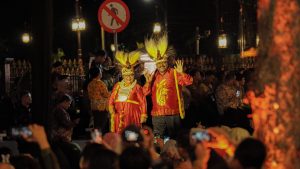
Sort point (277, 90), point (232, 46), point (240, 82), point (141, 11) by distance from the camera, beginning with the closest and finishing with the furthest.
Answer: point (277, 90)
point (240, 82)
point (232, 46)
point (141, 11)

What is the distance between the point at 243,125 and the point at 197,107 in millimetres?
1936

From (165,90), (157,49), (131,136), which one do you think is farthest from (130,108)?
(131,136)

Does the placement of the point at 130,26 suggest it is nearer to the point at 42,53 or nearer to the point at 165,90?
the point at 165,90

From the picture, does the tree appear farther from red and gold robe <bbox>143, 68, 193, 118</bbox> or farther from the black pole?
red and gold robe <bbox>143, 68, 193, 118</bbox>

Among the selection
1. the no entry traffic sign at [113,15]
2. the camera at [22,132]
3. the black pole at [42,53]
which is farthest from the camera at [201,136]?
the no entry traffic sign at [113,15]

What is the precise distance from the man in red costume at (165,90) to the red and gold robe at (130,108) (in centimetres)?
40

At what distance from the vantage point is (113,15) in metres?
14.8

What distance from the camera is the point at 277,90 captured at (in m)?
6.12

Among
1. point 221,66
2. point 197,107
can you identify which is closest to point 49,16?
point 197,107

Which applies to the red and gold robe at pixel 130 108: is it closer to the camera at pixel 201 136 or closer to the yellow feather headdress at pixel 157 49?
the yellow feather headdress at pixel 157 49

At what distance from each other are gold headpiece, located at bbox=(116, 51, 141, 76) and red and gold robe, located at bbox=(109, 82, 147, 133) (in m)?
0.33

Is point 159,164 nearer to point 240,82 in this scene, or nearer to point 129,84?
point 129,84

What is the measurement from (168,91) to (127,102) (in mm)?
905

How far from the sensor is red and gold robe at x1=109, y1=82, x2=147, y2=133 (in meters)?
13.9
